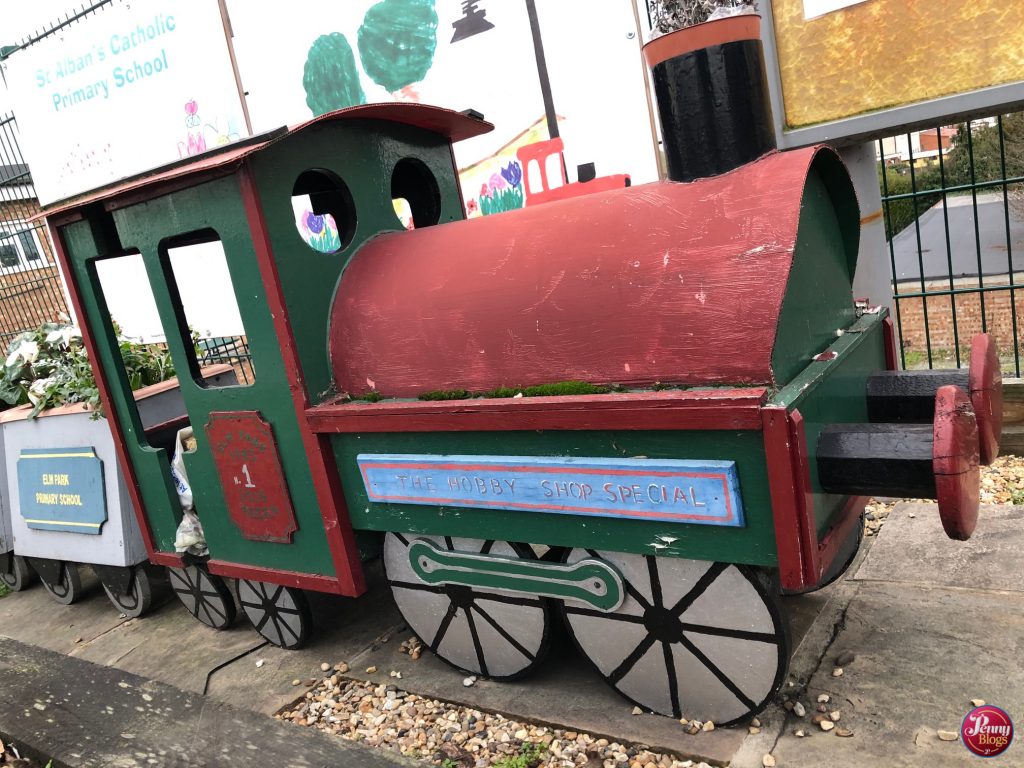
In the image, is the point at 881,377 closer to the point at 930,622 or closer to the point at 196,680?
the point at 930,622

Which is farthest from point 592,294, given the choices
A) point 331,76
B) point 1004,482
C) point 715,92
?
point 331,76

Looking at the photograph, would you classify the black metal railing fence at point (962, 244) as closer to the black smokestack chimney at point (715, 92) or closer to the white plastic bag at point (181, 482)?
the black smokestack chimney at point (715, 92)

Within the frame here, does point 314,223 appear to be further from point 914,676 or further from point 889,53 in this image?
point 914,676

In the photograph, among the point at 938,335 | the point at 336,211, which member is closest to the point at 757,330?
the point at 336,211

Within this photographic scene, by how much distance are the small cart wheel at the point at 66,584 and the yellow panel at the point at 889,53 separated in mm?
4941

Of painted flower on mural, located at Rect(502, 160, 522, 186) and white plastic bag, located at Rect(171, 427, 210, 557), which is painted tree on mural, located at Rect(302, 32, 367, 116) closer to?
painted flower on mural, located at Rect(502, 160, 522, 186)

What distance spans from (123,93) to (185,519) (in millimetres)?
5743

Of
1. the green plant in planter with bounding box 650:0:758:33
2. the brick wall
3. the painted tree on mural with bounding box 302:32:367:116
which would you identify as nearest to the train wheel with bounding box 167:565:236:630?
the green plant in planter with bounding box 650:0:758:33

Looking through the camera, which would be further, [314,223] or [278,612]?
[314,223]

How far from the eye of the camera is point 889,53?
12.8 ft

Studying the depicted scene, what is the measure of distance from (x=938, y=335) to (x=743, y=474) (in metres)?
9.09

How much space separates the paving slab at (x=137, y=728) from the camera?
7.74ft

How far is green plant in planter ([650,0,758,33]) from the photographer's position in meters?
2.39

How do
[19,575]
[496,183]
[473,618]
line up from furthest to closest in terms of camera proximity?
[496,183] < [19,575] < [473,618]
